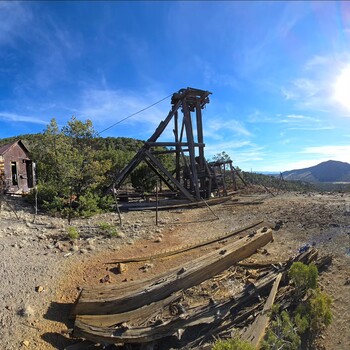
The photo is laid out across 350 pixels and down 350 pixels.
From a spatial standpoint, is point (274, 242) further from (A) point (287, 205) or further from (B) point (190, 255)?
(A) point (287, 205)

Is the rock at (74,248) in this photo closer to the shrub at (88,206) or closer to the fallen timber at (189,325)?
the fallen timber at (189,325)

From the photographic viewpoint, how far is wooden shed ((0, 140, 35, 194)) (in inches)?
768

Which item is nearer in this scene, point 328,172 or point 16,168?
point 16,168

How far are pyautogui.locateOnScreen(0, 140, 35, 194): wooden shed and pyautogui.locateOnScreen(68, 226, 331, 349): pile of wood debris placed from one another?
672 inches

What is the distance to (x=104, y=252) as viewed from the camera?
788 cm

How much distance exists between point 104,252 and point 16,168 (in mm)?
17585

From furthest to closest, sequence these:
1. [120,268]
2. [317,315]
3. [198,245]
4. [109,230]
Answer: [109,230] → [198,245] → [120,268] → [317,315]

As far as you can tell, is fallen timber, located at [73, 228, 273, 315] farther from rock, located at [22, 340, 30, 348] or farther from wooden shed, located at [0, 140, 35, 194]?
wooden shed, located at [0, 140, 35, 194]

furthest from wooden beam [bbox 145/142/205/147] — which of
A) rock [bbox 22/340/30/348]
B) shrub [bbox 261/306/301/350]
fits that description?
shrub [bbox 261/306/301/350]

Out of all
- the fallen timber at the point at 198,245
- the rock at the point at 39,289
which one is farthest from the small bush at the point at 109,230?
the rock at the point at 39,289

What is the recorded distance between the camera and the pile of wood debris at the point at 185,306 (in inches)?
164

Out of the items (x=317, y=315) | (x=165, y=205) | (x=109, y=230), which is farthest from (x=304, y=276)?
(x=165, y=205)

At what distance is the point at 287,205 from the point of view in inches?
508

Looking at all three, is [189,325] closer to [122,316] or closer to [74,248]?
[122,316]
